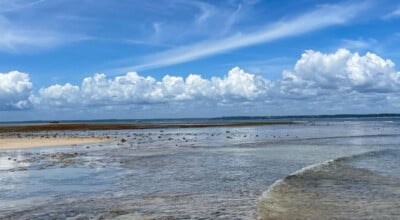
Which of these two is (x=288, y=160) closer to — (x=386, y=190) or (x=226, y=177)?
(x=226, y=177)

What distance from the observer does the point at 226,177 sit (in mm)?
21234

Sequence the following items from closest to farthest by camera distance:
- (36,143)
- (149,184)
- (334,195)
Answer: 1. (334,195)
2. (149,184)
3. (36,143)

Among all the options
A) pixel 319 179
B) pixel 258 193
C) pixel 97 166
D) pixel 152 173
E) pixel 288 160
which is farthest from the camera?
pixel 288 160

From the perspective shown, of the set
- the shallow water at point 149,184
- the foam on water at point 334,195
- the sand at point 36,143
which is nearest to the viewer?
the foam on water at point 334,195

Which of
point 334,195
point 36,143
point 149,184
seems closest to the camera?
point 334,195

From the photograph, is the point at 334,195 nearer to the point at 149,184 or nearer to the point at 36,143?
the point at 149,184

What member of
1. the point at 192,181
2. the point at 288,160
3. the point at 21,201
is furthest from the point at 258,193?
the point at 288,160

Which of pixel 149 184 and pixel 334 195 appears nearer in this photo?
pixel 334 195

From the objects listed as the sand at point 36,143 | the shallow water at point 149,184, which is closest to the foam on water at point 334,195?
the shallow water at point 149,184

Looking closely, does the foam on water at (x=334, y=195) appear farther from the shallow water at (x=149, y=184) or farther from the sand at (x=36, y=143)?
the sand at (x=36, y=143)

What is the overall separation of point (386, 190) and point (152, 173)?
11.6 m

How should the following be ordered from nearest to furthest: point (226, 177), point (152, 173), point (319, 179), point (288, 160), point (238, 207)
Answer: point (238, 207)
point (319, 179)
point (226, 177)
point (152, 173)
point (288, 160)

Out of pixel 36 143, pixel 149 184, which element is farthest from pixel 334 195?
pixel 36 143

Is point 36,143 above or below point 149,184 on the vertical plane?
above
